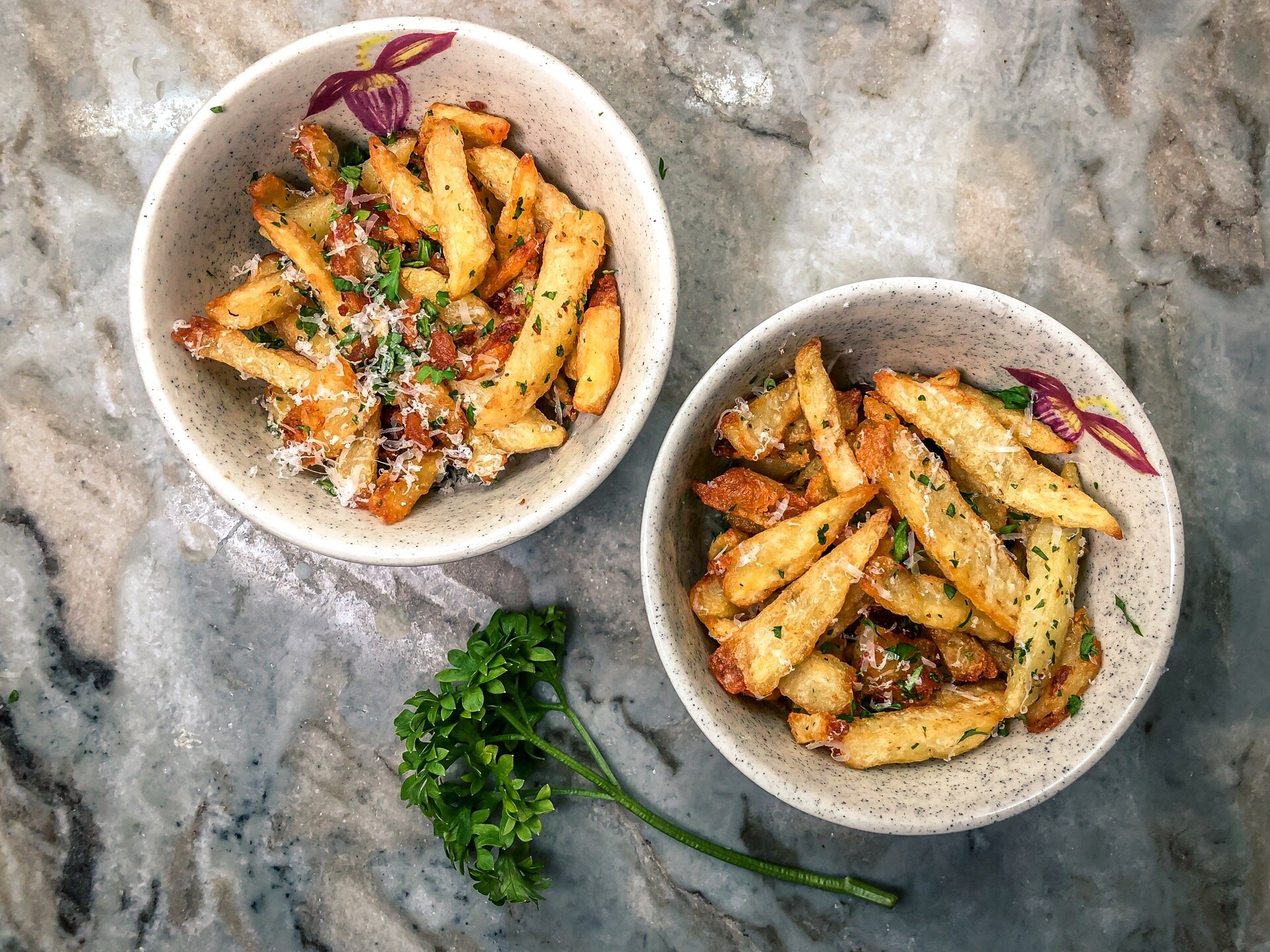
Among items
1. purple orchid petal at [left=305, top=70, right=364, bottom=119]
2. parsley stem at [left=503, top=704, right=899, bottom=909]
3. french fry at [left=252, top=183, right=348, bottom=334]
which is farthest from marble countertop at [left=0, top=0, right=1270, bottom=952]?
french fry at [left=252, top=183, right=348, bottom=334]

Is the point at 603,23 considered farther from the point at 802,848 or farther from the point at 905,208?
the point at 802,848

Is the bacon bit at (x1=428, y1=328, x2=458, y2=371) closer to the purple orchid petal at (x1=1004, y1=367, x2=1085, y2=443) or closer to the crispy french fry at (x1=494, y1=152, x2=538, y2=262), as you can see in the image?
the crispy french fry at (x1=494, y1=152, x2=538, y2=262)

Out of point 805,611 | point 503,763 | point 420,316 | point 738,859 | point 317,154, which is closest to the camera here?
point 805,611

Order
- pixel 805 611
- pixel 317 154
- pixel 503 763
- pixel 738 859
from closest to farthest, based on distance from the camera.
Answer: pixel 805 611 < pixel 317 154 < pixel 503 763 < pixel 738 859

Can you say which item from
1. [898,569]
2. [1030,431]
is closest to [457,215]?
[898,569]

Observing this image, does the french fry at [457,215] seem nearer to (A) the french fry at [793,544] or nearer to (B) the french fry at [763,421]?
(B) the french fry at [763,421]

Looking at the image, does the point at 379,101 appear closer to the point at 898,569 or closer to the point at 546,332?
the point at 546,332

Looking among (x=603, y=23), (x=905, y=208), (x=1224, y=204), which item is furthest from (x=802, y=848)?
(x=603, y=23)
